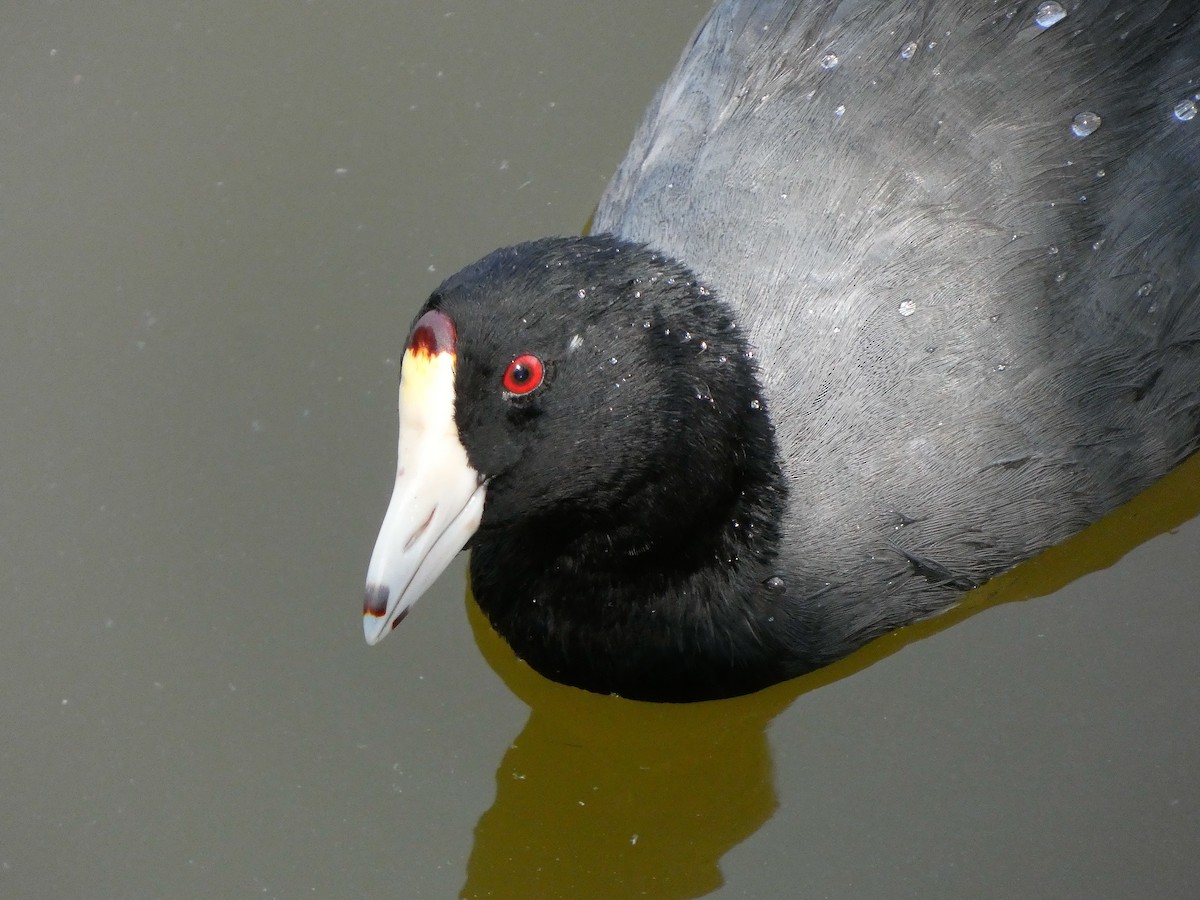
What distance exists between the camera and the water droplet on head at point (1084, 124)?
2705 mm

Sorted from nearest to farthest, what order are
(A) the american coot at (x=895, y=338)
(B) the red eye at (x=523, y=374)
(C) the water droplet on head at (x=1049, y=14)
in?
(B) the red eye at (x=523, y=374)
(A) the american coot at (x=895, y=338)
(C) the water droplet on head at (x=1049, y=14)

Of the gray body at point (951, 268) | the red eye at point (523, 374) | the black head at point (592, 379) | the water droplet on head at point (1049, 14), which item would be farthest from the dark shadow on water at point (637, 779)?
the water droplet on head at point (1049, 14)

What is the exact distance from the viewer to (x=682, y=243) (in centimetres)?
279

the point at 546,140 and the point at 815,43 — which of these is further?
the point at 546,140

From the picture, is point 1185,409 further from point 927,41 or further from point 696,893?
point 696,893

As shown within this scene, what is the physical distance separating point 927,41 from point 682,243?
0.60m

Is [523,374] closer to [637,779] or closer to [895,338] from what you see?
[895,338]

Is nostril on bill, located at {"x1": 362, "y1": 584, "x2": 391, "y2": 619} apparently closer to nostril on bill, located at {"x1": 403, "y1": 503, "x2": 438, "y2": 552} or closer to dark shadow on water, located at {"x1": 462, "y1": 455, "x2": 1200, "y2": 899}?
nostril on bill, located at {"x1": 403, "y1": 503, "x2": 438, "y2": 552}

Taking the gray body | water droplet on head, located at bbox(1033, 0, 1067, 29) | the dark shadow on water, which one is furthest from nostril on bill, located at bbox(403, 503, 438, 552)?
water droplet on head, located at bbox(1033, 0, 1067, 29)

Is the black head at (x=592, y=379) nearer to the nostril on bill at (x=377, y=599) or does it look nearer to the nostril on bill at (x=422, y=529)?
the nostril on bill at (x=422, y=529)

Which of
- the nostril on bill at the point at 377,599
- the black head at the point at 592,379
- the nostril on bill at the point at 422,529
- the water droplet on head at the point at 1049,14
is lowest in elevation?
the nostril on bill at the point at 377,599

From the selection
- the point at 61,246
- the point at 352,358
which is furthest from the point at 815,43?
the point at 61,246

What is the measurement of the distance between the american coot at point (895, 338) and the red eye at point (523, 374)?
26 centimetres

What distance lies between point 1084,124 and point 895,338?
553mm
